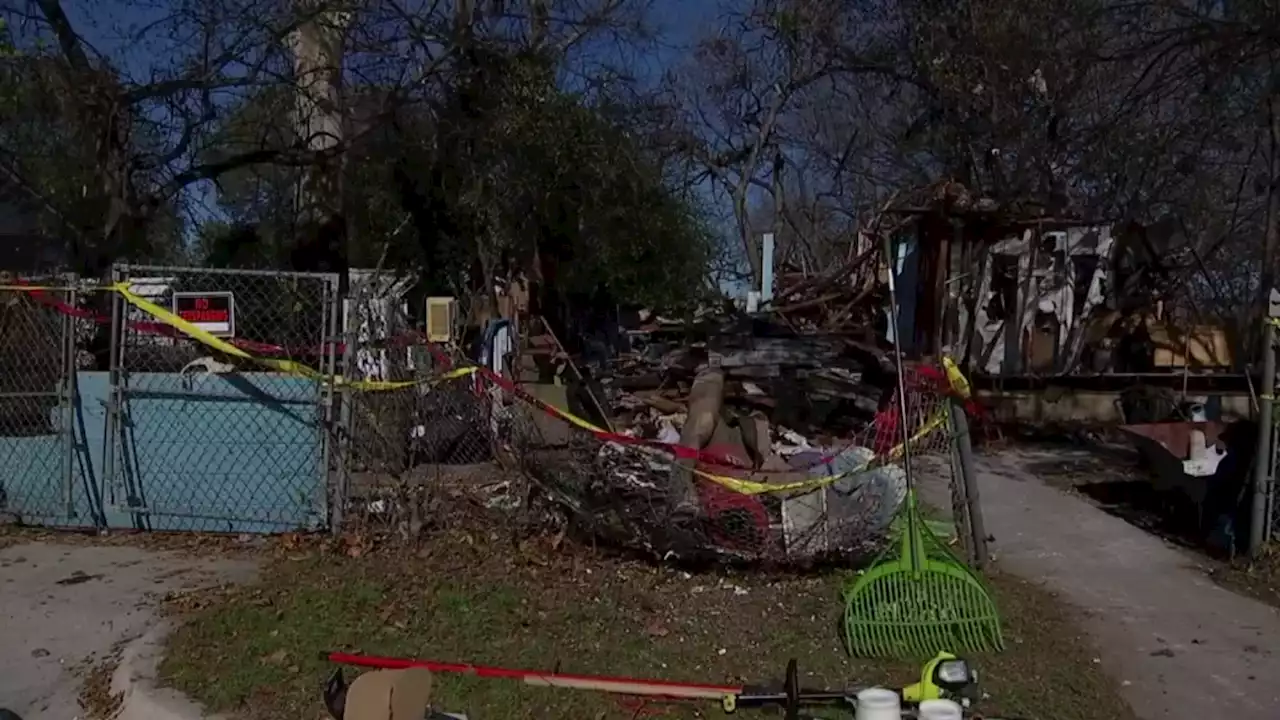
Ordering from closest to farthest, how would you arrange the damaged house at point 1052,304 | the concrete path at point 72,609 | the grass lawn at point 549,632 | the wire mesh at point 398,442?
the grass lawn at point 549,632 → the concrete path at point 72,609 → the wire mesh at point 398,442 → the damaged house at point 1052,304

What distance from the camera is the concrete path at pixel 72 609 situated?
5195 millimetres

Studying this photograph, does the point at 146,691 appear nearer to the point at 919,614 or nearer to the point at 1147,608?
the point at 919,614

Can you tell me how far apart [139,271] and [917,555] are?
4.79 meters

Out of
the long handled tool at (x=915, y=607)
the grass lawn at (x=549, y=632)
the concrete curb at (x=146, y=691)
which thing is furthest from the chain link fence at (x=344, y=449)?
the concrete curb at (x=146, y=691)

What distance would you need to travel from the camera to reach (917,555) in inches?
215

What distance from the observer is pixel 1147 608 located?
6.69 metres

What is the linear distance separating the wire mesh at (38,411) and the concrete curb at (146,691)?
236 cm

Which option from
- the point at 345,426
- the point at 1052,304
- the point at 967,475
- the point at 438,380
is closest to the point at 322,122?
the point at 438,380

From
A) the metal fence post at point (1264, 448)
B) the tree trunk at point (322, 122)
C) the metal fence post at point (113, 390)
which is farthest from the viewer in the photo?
the tree trunk at point (322, 122)

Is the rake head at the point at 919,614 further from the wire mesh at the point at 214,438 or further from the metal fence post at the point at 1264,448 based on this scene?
the wire mesh at the point at 214,438

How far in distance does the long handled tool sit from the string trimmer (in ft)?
2.19

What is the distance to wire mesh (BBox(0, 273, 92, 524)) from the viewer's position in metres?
7.38

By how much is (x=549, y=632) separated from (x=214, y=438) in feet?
9.52

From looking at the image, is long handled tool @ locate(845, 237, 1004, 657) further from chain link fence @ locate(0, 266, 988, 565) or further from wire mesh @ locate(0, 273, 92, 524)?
wire mesh @ locate(0, 273, 92, 524)
